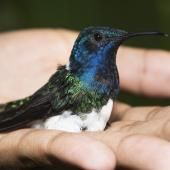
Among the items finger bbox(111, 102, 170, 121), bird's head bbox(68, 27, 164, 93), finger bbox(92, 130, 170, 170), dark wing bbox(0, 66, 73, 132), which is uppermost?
bird's head bbox(68, 27, 164, 93)

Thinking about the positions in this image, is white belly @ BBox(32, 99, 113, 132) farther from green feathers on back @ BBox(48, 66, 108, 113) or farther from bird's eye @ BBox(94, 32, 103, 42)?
bird's eye @ BBox(94, 32, 103, 42)

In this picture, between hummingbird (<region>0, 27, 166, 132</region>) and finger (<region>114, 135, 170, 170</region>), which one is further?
hummingbird (<region>0, 27, 166, 132</region>)

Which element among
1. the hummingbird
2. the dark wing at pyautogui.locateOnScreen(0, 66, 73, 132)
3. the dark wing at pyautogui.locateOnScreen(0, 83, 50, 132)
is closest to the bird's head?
the hummingbird

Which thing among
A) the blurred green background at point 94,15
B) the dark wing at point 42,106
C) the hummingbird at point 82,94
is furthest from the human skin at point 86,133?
the blurred green background at point 94,15

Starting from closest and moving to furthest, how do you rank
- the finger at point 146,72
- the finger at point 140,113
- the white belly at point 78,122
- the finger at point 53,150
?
the finger at point 53,150
the white belly at point 78,122
the finger at point 140,113
the finger at point 146,72

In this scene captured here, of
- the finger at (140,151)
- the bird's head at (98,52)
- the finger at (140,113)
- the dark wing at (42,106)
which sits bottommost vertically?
the finger at (140,113)

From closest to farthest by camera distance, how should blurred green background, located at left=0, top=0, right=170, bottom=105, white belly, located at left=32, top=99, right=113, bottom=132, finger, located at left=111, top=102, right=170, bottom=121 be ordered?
white belly, located at left=32, top=99, right=113, bottom=132
finger, located at left=111, top=102, right=170, bottom=121
blurred green background, located at left=0, top=0, right=170, bottom=105

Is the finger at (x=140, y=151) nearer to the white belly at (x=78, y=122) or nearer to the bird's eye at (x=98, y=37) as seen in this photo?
the white belly at (x=78, y=122)
